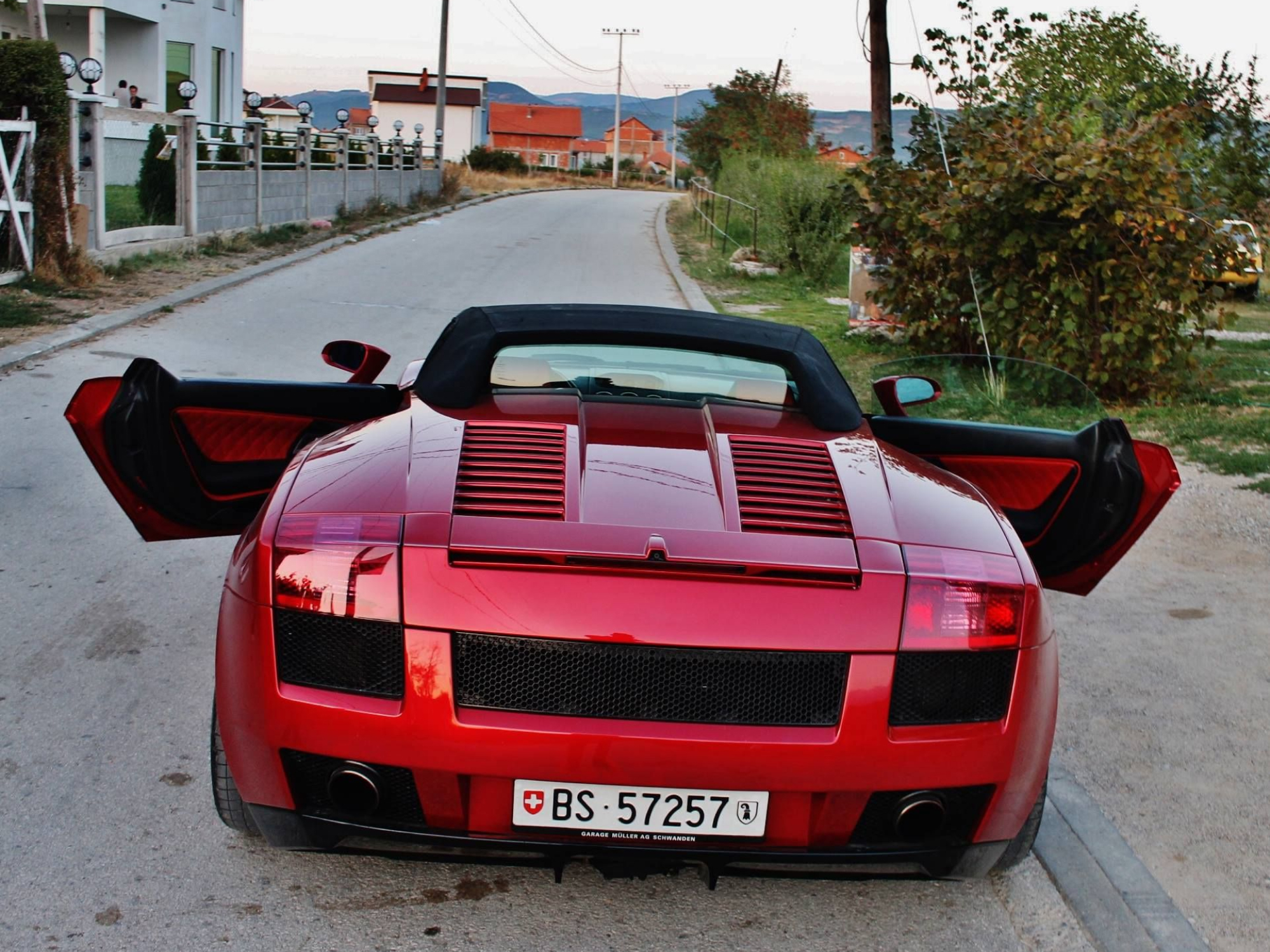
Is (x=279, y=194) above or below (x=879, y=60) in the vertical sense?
below

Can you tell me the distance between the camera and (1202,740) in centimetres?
436

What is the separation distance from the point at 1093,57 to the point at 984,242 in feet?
34.5

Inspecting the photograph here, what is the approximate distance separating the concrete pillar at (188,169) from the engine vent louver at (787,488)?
53.4 ft

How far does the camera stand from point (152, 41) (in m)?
36.8

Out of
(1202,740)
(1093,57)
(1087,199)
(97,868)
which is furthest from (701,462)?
(1093,57)

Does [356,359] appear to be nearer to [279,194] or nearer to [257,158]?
[257,158]

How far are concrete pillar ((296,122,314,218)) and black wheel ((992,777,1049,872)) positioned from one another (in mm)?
23034

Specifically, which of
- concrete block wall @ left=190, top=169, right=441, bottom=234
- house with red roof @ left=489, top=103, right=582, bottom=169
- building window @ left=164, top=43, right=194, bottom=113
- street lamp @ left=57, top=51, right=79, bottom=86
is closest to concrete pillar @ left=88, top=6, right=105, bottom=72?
building window @ left=164, top=43, right=194, bottom=113

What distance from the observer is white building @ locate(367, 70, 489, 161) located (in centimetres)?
11400

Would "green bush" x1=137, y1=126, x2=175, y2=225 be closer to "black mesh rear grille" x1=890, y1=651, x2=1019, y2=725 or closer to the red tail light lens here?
the red tail light lens

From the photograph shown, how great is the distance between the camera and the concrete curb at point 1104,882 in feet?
10.3

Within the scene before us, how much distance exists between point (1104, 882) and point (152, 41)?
38251mm

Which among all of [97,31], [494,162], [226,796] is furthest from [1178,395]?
[494,162]

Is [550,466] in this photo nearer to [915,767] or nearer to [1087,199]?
[915,767]
